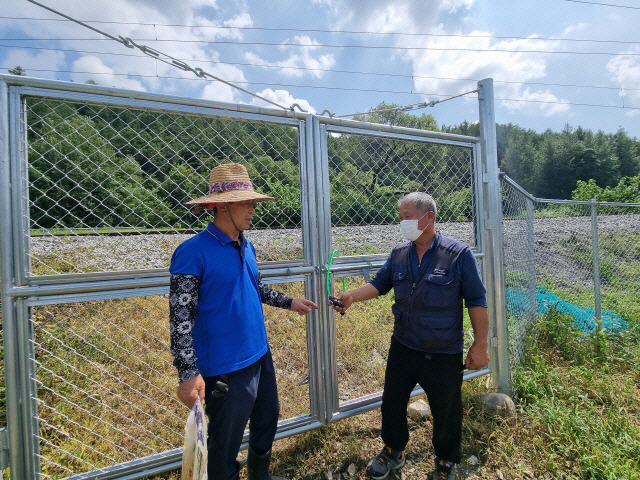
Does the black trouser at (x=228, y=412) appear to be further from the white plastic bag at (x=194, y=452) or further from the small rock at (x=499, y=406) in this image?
the small rock at (x=499, y=406)

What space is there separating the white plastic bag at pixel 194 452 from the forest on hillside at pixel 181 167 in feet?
3.65

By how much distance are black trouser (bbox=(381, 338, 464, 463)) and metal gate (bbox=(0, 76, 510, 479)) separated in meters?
0.30

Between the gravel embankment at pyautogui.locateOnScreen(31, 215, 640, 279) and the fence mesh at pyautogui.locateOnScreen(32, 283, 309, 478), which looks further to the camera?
the gravel embankment at pyautogui.locateOnScreen(31, 215, 640, 279)

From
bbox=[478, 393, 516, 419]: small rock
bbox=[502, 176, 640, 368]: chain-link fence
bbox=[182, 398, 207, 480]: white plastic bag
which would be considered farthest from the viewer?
bbox=[502, 176, 640, 368]: chain-link fence

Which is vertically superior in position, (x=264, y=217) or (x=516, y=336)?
(x=264, y=217)

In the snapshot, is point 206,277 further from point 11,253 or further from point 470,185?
point 470,185

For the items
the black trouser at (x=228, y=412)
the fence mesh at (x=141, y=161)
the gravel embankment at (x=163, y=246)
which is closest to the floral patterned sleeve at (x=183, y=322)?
the black trouser at (x=228, y=412)

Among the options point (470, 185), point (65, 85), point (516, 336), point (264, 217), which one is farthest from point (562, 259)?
point (65, 85)

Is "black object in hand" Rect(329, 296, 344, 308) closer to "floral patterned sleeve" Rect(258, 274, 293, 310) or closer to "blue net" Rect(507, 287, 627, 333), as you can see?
"floral patterned sleeve" Rect(258, 274, 293, 310)

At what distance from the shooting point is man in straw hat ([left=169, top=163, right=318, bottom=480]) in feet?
5.16

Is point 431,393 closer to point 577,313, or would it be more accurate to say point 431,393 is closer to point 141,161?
point 141,161

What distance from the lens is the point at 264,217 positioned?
9.18ft

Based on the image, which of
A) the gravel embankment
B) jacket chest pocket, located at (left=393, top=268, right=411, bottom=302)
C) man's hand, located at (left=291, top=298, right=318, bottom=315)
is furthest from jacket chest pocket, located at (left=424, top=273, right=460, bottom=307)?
the gravel embankment

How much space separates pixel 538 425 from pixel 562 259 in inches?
252
